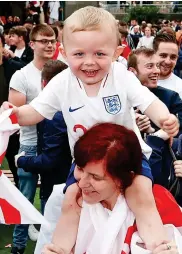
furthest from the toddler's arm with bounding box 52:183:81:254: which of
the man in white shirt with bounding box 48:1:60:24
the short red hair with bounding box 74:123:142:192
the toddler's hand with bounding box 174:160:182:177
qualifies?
the man in white shirt with bounding box 48:1:60:24

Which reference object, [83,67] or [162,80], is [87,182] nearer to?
[83,67]

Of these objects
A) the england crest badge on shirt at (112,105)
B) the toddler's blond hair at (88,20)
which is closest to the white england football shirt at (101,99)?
the england crest badge on shirt at (112,105)

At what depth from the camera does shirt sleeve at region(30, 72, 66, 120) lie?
2479 millimetres

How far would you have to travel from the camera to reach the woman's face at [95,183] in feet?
6.82

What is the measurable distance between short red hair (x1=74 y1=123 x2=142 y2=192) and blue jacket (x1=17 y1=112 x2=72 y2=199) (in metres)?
1.10

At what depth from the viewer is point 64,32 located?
232cm

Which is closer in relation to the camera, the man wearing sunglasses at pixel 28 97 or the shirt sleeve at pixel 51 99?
the shirt sleeve at pixel 51 99

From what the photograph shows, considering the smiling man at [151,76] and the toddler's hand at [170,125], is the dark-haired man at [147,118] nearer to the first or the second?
the smiling man at [151,76]

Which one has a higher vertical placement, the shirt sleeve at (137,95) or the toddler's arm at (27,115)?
the shirt sleeve at (137,95)

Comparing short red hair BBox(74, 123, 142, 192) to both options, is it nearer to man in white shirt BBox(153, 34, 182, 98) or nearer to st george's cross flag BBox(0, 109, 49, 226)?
st george's cross flag BBox(0, 109, 49, 226)

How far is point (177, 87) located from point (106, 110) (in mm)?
2466

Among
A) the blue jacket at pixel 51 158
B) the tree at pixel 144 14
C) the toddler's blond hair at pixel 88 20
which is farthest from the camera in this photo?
the tree at pixel 144 14

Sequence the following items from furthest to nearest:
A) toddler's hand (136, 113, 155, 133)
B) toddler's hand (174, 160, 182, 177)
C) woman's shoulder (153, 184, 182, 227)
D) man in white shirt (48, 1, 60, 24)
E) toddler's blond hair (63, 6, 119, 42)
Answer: man in white shirt (48, 1, 60, 24) < toddler's hand (136, 113, 155, 133) < toddler's hand (174, 160, 182, 177) < woman's shoulder (153, 184, 182, 227) < toddler's blond hair (63, 6, 119, 42)

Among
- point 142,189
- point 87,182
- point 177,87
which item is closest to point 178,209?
point 142,189
